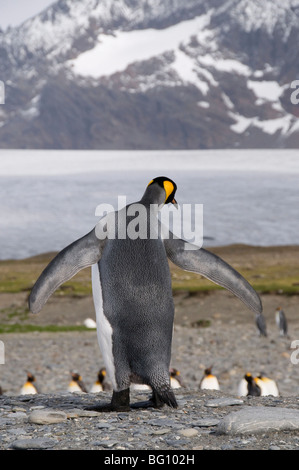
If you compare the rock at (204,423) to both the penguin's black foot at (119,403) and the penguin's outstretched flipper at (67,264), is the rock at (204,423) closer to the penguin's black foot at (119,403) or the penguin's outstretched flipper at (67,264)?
the penguin's black foot at (119,403)

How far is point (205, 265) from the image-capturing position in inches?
145

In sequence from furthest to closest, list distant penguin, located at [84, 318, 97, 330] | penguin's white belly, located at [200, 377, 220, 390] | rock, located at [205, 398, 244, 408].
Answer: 1. distant penguin, located at [84, 318, 97, 330]
2. penguin's white belly, located at [200, 377, 220, 390]
3. rock, located at [205, 398, 244, 408]

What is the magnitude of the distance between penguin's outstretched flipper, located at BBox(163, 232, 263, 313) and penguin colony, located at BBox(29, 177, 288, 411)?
0.08 m

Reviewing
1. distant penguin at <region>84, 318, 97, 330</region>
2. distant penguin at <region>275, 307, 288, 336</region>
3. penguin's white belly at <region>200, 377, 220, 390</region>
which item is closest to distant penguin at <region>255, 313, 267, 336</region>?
distant penguin at <region>275, 307, 288, 336</region>

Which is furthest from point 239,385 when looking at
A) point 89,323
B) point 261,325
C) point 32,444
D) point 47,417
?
point 89,323

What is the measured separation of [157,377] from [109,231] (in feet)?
2.60

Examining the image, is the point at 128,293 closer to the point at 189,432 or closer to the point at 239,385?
the point at 189,432

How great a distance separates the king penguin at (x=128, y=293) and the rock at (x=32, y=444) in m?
0.71

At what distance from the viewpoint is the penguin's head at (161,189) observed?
363cm

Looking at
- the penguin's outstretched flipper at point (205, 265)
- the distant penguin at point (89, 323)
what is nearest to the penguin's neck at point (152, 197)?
the penguin's outstretched flipper at point (205, 265)

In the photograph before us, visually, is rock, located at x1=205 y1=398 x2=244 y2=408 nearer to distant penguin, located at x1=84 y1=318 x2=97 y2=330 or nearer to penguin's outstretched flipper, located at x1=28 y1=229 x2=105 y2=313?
penguin's outstretched flipper, located at x1=28 y1=229 x2=105 y2=313

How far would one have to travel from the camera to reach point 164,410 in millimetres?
3504

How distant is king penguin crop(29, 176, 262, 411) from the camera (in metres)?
3.46
